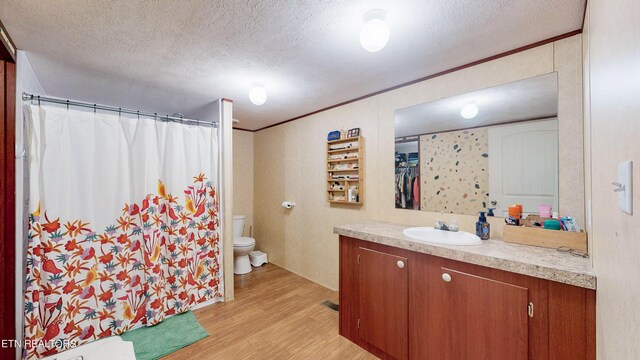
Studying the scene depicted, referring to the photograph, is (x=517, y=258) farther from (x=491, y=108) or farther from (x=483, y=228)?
(x=491, y=108)

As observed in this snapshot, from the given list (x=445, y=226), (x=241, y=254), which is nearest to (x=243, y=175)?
(x=241, y=254)

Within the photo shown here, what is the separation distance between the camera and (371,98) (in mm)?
2525

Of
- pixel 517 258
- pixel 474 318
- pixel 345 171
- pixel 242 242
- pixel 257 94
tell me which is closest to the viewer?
pixel 517 258

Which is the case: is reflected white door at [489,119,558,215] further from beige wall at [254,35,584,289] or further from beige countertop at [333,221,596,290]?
beige countertop at [333,221,596,290]

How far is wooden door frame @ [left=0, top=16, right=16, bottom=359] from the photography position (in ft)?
5.03

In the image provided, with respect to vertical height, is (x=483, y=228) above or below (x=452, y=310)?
above

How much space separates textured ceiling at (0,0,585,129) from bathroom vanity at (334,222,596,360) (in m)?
1.30

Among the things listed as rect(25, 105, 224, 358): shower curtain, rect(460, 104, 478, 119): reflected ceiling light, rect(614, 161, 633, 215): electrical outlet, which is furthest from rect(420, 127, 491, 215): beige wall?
rect(25, 105, 224, 358): shower curtain

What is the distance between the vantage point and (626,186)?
55 cm

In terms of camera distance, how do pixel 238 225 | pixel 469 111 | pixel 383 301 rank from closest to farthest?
pixel 383 301 < pixel 469 111 < pixel 238 225

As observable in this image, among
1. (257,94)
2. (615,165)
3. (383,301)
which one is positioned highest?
A: (257,94)

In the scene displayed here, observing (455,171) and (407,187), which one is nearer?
(455,171)

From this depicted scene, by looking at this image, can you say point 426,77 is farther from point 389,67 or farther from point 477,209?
point 477,209

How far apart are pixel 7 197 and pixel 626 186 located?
2.87m
